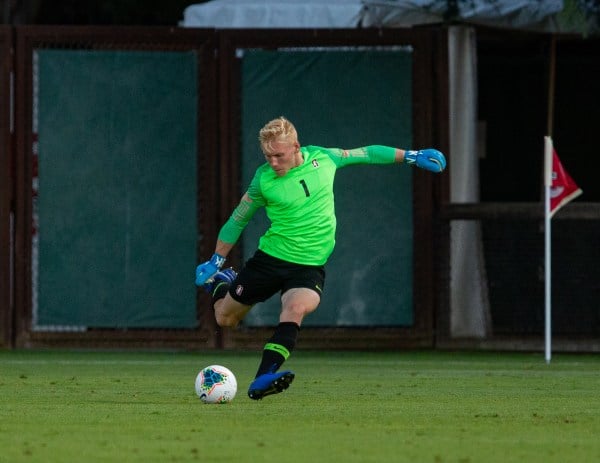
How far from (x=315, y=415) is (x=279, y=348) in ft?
3.99

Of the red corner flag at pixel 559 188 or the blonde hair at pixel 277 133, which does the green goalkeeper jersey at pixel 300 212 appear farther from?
the red corner flag at pixel 559 188

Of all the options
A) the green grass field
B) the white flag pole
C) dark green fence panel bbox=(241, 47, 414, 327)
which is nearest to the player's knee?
the green grass field

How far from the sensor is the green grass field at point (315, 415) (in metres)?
8.41

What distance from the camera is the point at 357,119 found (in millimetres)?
19438

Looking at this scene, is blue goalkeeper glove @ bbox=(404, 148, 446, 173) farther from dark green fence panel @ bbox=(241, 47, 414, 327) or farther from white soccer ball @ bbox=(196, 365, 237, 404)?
dark green fence panel @ bbox=(241, 47, 414, 327)

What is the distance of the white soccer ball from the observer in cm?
1147

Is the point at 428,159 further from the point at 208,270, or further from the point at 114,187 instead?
the point at 114,187

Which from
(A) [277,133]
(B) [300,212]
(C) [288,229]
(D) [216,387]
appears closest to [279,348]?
(D) [216,387]

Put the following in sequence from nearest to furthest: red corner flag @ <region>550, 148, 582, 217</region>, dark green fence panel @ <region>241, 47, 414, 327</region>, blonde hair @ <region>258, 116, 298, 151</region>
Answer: blonde hair @ <region>258, 116, 298, 151</region> → red corner flag @ <region>550, 148, 582, 217</region> → dark green fence panel @ <region>241, 47, 414, 327</region>

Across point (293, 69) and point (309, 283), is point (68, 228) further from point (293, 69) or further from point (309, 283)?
point (309, 283)

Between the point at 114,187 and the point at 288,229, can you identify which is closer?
the point at 288,229

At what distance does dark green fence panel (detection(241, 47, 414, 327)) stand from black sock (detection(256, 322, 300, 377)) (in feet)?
24.8

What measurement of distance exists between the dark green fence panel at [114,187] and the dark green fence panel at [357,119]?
31.9 inches

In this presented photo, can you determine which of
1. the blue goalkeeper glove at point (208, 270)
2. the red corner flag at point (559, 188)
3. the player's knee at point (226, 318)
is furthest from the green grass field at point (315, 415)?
the red corner flag at point (559, 188)
